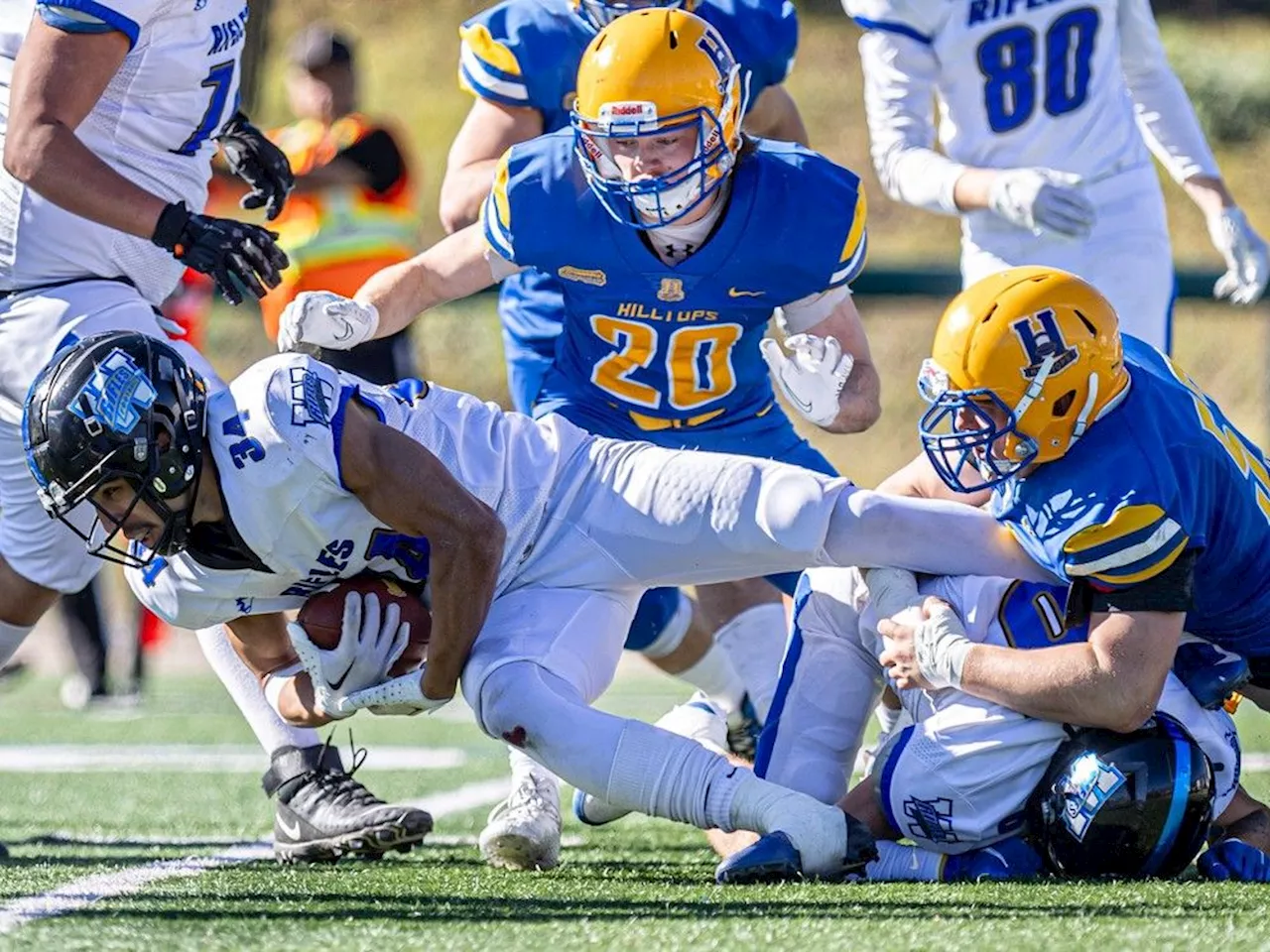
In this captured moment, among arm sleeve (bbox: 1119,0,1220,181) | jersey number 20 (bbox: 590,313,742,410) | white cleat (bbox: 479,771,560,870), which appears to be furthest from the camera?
arm sleeve (bbox: 1119,0,1220,181)

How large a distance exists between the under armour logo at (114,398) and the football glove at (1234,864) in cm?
198

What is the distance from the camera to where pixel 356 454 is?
327 cm

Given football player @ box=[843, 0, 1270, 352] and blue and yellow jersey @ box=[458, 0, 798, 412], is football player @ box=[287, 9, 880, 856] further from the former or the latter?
football player @ box=[843, 0, 1270, 352]

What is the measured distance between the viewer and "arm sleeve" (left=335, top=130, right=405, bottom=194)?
7027mm

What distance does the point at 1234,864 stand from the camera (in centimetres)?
333

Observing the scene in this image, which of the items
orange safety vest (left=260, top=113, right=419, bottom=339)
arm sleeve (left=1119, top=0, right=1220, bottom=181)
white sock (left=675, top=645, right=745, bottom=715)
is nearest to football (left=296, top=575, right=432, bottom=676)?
white sock (left=675, top=645, right=745, bottom=715)

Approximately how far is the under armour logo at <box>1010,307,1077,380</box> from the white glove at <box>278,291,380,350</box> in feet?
4.50

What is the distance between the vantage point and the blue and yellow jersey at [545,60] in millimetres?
4496

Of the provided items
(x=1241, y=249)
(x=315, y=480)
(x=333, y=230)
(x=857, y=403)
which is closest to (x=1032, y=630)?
(x=857, y=403)

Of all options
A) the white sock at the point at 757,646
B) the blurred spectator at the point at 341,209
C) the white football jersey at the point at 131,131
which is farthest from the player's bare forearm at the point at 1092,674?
the blurred spectator at the point at 341,209

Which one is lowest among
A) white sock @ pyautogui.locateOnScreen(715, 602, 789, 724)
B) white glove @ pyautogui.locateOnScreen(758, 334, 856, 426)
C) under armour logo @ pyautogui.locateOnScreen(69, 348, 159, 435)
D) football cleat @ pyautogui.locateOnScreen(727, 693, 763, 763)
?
football cleat @ pyautogui.locateOnScreen(727, 693, 763, 763)

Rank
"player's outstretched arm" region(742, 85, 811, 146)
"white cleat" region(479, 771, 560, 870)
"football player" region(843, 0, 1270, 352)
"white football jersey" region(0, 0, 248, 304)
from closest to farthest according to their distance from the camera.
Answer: "white cleat" region(479, 771, 560, 870), "white football jersey" region(0, 0, 248, 304), "player's outstretched arm" region(742, 85, 811, 146), "football player" region(843, 0, 1270, 352)

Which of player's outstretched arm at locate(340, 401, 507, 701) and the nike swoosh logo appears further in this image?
the nike swoosh logo

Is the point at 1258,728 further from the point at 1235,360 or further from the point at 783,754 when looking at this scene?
the point at 1235,360
